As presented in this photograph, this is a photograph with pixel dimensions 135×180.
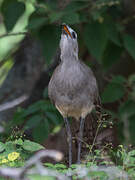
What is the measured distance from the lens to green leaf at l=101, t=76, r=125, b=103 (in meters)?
4.15

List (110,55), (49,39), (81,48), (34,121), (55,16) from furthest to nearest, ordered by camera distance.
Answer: (81,48), (110,55), (49,39), (34,121), (55,16)

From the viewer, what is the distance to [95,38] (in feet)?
14.3

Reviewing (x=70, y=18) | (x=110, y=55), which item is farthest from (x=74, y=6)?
(x=110, y=55)

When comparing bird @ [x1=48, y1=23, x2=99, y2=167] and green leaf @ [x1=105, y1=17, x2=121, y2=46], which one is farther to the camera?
green leaf @ [x1=105, y1=17, x2=121, y2=46]

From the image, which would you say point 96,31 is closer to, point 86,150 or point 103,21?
point 103,21

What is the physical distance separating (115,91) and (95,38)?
1.93 feet

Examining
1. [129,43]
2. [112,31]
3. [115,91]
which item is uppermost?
[112,31]

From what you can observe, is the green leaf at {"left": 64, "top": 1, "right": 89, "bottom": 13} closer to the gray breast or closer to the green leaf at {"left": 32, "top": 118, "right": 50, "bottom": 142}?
the gray breast

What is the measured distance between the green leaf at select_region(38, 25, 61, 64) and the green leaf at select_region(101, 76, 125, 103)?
2.19 feet

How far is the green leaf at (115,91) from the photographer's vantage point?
4.15m

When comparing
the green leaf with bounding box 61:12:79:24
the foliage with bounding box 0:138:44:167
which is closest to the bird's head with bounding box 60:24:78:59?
the green leaf with bounding box 61:12:79:24

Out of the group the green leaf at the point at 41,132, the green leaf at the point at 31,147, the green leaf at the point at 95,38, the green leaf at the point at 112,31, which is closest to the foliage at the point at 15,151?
the green leaf at the point at 31,147

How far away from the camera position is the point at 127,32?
16.8 feet

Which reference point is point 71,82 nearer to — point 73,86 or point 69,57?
point 73,86
